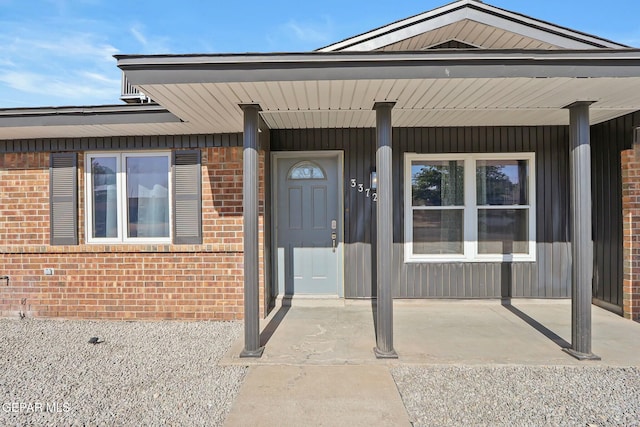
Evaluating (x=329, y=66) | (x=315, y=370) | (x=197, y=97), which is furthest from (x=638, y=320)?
(x=197, y=97)

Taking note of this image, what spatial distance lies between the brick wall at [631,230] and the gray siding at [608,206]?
0.09 m

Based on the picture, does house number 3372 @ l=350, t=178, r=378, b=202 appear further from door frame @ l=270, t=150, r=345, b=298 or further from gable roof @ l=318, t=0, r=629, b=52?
gable roof @ l=318, t=0, r=629, b=52

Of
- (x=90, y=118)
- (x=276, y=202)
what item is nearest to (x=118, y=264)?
(x=90, y=118)

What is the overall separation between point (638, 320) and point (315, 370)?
4294mm

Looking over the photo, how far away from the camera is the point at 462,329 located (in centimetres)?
416

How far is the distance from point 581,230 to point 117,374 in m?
4.68

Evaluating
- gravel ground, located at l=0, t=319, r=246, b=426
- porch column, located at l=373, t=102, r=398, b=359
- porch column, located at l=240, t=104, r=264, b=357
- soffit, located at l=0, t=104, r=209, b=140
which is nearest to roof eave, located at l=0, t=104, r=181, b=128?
soffit, located at l=0, t=104, r=209, b=140

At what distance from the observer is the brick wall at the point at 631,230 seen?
4.44m

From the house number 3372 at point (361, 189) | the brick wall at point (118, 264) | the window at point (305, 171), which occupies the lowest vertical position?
the brick wall at point (118, 264)

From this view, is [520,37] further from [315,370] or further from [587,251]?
[315,370]

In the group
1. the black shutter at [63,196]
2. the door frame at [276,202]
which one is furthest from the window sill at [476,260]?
the black shutter at [63,196]

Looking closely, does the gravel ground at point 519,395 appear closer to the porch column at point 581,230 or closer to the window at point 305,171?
the porch column at point 581,230

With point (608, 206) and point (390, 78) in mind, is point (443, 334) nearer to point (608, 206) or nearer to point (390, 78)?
point (390, 78)

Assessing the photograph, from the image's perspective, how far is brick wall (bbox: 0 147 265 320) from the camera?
482cm
